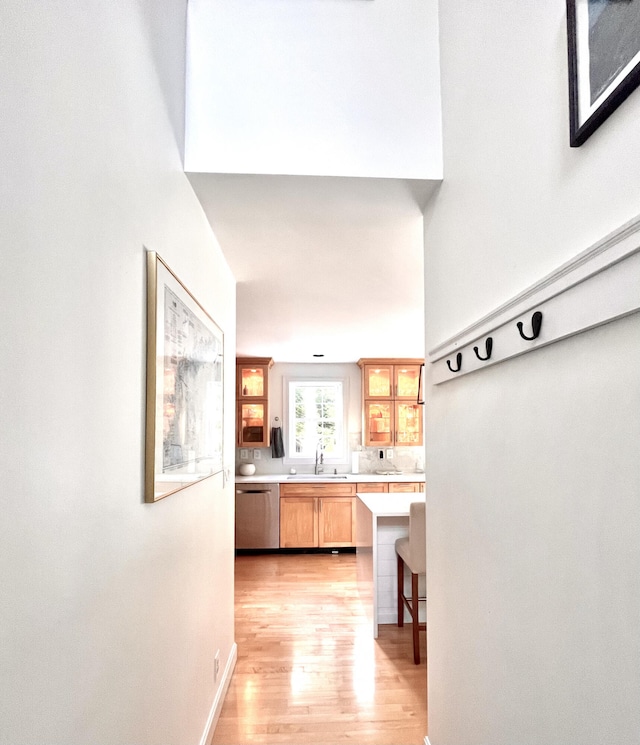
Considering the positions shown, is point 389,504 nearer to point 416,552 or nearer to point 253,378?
point 416,552

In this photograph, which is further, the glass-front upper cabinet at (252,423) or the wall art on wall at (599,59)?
the glass-front upper cabinet at (252,423)

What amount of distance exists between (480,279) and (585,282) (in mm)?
613

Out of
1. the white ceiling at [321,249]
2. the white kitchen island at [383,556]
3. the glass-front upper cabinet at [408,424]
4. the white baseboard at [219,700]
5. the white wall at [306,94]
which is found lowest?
the white baseboard at [219,700]

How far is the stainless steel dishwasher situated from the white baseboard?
3013mm

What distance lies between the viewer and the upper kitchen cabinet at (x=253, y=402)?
682 centimetres

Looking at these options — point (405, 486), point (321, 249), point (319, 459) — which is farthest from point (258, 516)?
point (321, 249)

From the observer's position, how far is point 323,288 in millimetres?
3457

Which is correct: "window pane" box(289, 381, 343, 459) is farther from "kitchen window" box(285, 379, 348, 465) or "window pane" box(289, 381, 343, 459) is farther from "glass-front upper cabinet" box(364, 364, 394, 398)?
"glass-front upper cabinet" box(364, 364, 394, 398)

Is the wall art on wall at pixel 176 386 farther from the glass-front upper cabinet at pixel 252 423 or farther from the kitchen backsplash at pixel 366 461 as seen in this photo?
the kitchen backsplash at pixel 366 461

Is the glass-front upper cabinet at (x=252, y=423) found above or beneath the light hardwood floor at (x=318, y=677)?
above

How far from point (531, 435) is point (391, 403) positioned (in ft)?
18.4

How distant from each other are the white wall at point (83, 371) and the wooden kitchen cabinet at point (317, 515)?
4681mm

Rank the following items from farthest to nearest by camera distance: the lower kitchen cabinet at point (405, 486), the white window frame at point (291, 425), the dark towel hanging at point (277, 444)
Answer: the white window frame at point (291, 425) → the dark towel hanging at point (277, 444) → the lower kitchen cabinet at point (405, 486)

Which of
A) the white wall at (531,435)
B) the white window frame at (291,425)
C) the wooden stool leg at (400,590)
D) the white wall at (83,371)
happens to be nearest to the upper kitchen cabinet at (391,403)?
the white window frame at (291,425)
